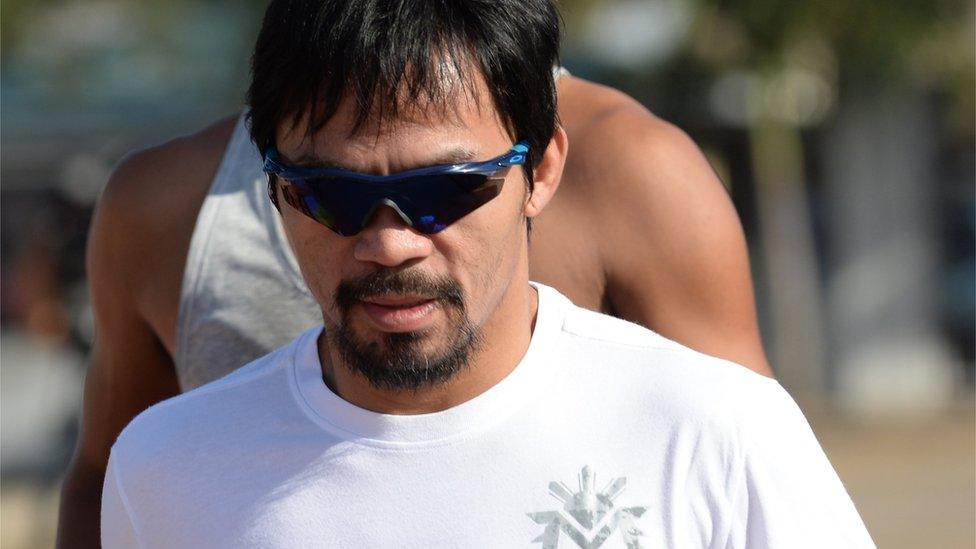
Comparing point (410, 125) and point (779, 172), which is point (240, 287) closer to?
point (410, 125)

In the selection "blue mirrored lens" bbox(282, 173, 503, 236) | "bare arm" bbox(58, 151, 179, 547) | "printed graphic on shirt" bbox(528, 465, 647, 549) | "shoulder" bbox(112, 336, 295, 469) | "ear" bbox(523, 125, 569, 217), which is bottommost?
"bare arm" bbox(58, 151, 179, 547)

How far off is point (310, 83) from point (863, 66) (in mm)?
10658

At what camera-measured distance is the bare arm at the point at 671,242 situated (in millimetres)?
2299

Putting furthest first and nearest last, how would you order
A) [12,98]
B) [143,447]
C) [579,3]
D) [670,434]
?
[12,98], [579,3], [143,447], [670,434]

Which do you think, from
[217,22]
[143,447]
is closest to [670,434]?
[143,447]

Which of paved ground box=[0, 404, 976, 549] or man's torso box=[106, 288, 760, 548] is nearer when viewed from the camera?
man's torso box=[106, 288, 760, 548]

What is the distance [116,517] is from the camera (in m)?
1.95

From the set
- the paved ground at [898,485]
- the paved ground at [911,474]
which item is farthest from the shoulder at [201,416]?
the paved ground at [911,474]

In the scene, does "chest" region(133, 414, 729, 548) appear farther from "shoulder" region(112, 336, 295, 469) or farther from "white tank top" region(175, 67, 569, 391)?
"white tank top" region(175, 67, 569, 391)

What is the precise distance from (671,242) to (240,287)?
0.71 metres

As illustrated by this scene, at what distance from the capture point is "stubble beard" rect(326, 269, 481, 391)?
5.94 ft

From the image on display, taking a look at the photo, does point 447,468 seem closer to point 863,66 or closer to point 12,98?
point 863,66

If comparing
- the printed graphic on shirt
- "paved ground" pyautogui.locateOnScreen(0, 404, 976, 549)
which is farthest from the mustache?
"paved ground" pyautogui.locateOnScreen(0, 404, 976, 549)

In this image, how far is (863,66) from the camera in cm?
1189
